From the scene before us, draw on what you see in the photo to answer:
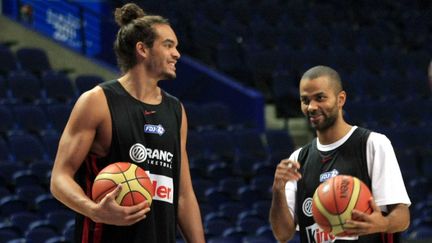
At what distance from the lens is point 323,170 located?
164 inches

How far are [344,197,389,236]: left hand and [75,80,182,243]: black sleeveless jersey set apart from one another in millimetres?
790

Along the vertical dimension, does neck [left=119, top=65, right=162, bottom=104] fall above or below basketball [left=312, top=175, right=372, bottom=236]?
above

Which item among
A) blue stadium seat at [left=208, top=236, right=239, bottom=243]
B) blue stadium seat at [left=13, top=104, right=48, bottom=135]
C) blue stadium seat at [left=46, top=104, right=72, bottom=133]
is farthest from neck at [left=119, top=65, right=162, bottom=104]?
blue stadium seat at [left=46, top=104, right=72, bottom=133]

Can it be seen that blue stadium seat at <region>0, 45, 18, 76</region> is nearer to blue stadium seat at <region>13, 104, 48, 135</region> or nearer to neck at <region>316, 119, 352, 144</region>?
blue stadium seat at <region>13, 104, 48, 135</region>

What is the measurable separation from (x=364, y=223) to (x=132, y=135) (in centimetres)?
103

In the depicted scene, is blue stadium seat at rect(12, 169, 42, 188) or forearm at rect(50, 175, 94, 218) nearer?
forearm at rect(50, 175, 94, 218)

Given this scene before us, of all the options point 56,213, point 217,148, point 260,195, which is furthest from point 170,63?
point 217,148

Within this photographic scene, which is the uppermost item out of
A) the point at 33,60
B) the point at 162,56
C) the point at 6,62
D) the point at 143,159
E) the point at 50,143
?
the point at 33,60

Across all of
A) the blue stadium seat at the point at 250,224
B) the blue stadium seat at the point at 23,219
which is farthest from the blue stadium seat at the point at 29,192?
the blue stadium seat at the point at 250,224

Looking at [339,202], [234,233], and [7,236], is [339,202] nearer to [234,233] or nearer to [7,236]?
[7,236]

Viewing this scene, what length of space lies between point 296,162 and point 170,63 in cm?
69

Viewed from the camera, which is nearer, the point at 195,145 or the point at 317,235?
the point at 317,235

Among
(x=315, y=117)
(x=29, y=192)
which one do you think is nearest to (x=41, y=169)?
(x=29, y=192)

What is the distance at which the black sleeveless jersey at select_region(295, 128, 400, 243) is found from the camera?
4.05m
